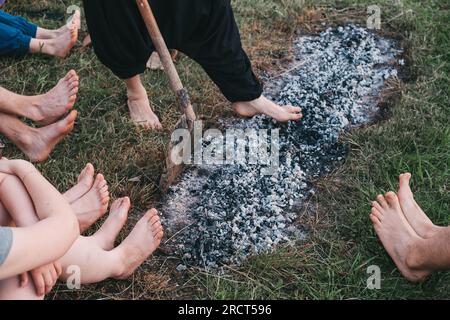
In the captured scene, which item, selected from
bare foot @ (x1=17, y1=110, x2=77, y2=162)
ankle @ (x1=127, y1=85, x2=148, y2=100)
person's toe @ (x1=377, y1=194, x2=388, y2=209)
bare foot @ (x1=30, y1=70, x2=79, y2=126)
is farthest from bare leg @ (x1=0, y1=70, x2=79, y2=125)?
person's toe @ (x1=377, y1=194, x2=388, y2=209)

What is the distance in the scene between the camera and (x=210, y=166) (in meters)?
2.86

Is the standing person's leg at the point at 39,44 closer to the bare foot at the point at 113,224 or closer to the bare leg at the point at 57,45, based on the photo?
the bare leg at the point at 57,45

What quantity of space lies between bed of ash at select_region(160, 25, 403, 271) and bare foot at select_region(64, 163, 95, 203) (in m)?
0.38

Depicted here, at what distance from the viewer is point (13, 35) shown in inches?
129

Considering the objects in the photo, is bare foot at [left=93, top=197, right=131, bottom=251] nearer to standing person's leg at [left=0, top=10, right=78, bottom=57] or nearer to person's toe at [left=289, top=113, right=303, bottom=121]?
person's toe at [left=289, top=113, right=303, bottom=121]

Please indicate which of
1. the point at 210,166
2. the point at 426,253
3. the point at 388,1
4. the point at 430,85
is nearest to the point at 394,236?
the point at 426,253

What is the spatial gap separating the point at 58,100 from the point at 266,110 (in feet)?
3.65

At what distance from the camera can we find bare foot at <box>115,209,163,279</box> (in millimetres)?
2344

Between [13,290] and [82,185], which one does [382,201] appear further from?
[13,290]

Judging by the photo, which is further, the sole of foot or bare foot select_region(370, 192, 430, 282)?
the sole of foot

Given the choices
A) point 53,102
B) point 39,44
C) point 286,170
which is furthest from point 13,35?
point 286,170

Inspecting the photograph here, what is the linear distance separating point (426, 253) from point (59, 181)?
69.2 inches

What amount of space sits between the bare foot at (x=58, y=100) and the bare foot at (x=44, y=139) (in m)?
0.12

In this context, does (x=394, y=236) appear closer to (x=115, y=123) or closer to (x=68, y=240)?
(x=68, y=240)
